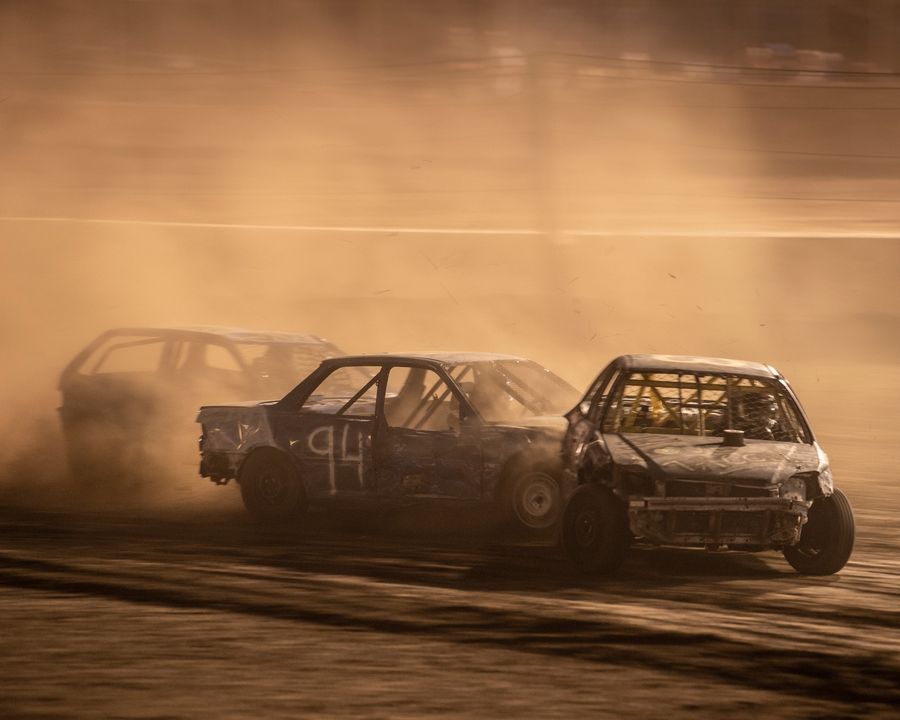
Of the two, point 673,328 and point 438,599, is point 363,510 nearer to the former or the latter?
point 438,599

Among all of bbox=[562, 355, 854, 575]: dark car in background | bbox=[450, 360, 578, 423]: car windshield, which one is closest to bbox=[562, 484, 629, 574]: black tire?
bbox=[562, 355, 854, 575]: dark car in background

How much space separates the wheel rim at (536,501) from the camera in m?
8.96

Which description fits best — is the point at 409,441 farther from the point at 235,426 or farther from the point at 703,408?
the point at 703,408

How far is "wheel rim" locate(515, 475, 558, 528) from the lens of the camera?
8.96 metres

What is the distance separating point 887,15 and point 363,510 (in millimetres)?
37612

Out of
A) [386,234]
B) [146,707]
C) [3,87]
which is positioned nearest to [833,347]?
[386,234]

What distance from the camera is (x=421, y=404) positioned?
9.74 m

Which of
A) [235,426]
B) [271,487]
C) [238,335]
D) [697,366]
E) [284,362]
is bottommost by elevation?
[271,487]

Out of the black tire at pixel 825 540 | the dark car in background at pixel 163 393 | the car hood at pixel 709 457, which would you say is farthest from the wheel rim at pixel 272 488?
the black tire at pixel 825 540

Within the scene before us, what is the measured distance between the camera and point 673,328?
20781mm

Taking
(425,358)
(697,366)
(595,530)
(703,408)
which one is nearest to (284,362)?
(425,358)

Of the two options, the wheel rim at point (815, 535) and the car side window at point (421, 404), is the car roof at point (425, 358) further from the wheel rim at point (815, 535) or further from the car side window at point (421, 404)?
the wheel rim at point (815, 535)

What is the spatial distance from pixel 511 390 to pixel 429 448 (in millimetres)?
876

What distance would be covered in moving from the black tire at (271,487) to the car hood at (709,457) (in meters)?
2.47
